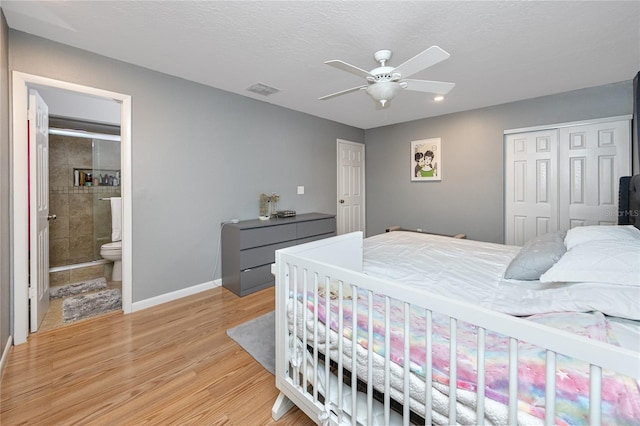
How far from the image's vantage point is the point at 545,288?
4.93 ft

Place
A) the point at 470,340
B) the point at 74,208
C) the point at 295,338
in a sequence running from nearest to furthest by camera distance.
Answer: the point at 470,340, the point at 295,338, the point at 74,208

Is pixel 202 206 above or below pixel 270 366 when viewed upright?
above

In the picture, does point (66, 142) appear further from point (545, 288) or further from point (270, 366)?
point (545, 288)

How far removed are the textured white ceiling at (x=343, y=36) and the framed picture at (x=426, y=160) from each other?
1.38 meters

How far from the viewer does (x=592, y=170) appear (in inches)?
125

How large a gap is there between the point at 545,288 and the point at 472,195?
9.19 feet

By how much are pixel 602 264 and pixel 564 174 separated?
9.13ft

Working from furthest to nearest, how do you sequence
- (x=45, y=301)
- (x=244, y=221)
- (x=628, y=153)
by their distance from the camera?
(x=244, y=221)
(x=628, y=153)
(x=45, y=301)

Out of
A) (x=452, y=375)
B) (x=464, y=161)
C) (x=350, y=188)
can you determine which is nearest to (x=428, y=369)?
(x=452, y=375)

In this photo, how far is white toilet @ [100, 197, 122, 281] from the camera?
139 inches

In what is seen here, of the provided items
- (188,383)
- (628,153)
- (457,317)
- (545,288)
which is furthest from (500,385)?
(628,153)

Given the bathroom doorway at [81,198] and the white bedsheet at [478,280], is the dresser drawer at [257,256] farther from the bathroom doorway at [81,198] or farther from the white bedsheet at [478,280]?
the bathroom doorway at [81,198]

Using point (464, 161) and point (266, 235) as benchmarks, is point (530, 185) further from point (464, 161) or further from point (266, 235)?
point (266, 235)

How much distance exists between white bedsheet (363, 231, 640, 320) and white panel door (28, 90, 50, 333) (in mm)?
2632
